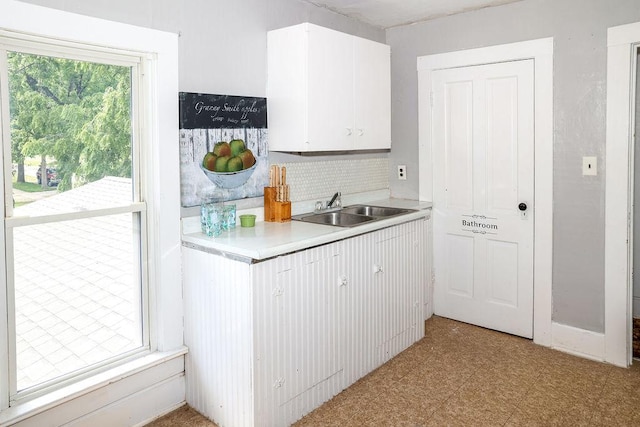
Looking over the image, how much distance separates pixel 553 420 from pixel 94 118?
2.69 m

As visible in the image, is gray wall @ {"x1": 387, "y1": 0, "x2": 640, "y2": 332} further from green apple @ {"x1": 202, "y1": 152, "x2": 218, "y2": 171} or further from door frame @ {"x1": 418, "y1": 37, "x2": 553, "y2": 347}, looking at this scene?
green apple @ {"x1": 202, "y1": 152, "x2": 218, "y2": 171}

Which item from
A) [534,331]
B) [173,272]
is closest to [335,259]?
[173,272]

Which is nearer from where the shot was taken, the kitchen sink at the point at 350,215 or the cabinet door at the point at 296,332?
the cabinet door at the point at 296,332

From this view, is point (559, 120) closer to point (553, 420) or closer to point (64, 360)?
point (553, 420)

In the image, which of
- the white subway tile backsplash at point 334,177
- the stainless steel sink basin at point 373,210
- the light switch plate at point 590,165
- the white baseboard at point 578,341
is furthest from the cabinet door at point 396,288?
the light switch plate at point 590,165

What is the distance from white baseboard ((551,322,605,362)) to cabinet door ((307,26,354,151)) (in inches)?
74.1

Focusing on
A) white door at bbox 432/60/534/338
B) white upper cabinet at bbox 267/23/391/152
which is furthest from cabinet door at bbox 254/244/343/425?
white door at bbox 432/60/534/338

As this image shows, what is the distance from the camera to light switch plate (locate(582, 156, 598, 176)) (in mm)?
3066

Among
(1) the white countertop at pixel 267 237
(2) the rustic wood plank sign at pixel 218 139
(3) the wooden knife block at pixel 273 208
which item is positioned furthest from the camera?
(3) the wooden knife block at pixel 273 208

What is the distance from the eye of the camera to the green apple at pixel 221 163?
2740mm

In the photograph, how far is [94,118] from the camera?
7.54 feet

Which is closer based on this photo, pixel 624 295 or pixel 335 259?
pixel 335 259

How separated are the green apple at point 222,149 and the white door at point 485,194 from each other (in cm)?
176

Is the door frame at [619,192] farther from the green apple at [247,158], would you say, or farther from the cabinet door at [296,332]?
the green apple at [247,158]
